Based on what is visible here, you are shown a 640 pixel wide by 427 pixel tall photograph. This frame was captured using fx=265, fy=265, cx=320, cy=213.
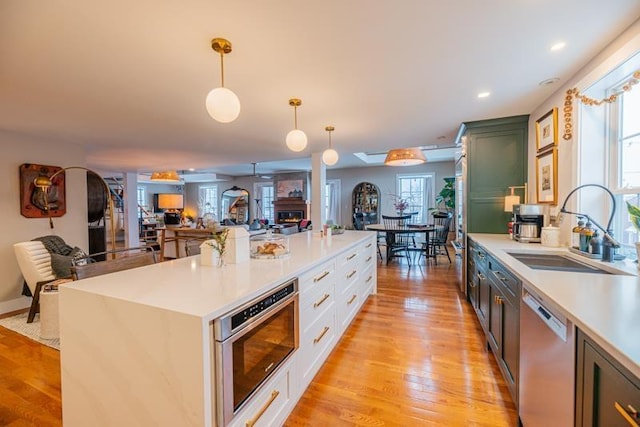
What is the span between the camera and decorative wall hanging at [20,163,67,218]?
3.55 metres

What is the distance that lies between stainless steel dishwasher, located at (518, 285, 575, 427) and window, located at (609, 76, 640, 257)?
3.74ft

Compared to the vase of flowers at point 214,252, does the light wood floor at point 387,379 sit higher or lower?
lower

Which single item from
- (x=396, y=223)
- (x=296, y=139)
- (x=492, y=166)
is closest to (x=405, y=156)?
(x=492, y=166)

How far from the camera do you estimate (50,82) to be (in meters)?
2.15

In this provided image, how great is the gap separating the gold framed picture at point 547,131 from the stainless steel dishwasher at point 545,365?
1898mm

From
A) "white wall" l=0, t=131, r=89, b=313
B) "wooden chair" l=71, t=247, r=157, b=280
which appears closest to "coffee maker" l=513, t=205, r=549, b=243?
"wooden chair" l=71, t=247, r=157, b=280

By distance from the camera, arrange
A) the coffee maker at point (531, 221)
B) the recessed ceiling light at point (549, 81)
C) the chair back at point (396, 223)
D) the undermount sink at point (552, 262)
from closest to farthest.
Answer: the undermount sink at point (552, 262) → the recessed ceiling light at point (549, 81) → the coffee maker at point (531, 221) → the chair back at point (396, 223)

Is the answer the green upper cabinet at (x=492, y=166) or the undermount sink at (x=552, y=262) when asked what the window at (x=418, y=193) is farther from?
the undermount sink at (x=552, y=262)

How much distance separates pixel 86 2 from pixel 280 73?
1160 mm

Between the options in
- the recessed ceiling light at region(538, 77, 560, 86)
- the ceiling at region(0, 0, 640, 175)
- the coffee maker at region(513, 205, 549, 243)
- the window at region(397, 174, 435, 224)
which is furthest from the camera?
the window at region(397, 174, 435, 224)

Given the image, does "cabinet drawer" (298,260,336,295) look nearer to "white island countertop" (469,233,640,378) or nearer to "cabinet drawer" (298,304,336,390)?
"cabinet drawer" (298,304,336,390)

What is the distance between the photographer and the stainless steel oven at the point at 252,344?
3.37 ft

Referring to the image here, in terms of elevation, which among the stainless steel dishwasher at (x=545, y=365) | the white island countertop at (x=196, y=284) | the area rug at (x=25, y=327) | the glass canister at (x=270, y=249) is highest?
the glass canister at (x=270, y=249)

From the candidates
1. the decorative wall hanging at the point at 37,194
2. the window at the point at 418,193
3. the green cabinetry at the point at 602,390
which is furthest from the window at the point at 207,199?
the green cabinetry at the point at 602,390
